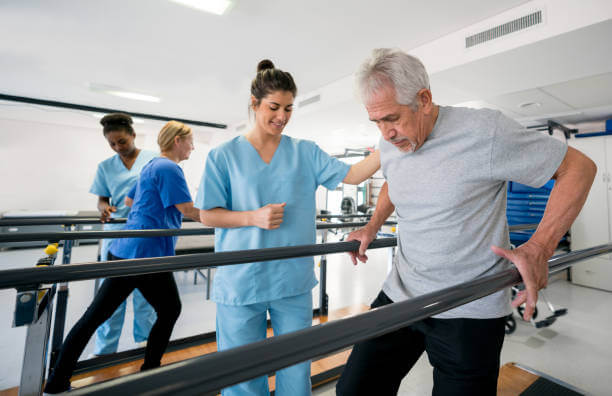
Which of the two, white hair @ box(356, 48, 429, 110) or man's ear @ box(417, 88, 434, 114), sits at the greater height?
white hair @ box(356, 48, 429, 110)

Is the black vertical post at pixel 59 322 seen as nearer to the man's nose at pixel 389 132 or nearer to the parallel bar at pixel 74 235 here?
the parallel bar at pixel 74 235

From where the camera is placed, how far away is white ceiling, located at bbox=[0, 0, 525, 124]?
338cm

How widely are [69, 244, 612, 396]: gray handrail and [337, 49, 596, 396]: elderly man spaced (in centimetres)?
31

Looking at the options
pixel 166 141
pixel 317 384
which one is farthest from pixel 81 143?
pixel 317 384

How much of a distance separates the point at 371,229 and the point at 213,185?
0.65m

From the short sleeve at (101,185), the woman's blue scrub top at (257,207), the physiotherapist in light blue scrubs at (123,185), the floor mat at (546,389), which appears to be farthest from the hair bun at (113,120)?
the floor mat at (546,389)

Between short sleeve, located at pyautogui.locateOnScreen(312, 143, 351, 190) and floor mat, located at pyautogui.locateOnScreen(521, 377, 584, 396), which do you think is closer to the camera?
short sleeve, located at pyautogui.locateOnScreen(312, 143, 351, 190)

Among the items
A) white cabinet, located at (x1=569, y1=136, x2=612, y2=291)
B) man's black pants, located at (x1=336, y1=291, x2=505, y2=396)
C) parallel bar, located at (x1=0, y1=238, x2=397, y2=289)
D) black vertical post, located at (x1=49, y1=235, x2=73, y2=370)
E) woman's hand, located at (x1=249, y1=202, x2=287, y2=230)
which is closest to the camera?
parallel bar, located at (x1=0, y1=238, x2=397, y2=289)

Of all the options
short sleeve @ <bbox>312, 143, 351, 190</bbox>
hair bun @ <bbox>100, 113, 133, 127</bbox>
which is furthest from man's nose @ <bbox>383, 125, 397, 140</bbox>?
hair bun @ <bbox>100, 113, 133, 127</bbox>

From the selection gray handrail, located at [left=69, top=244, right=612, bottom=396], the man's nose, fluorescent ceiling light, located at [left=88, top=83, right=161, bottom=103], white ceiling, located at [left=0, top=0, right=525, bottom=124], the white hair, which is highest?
fluorescent ceiling light, located at [left=88, top=83, right=161, bottom=103]

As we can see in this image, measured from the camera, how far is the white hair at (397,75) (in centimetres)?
87

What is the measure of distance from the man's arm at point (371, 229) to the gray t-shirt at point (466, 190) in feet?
0.65

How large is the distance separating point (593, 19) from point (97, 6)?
4.97 meters

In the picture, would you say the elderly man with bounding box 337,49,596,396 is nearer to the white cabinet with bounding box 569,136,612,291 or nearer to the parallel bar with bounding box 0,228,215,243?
the parallel bar with bounding box 0,228,215,243
